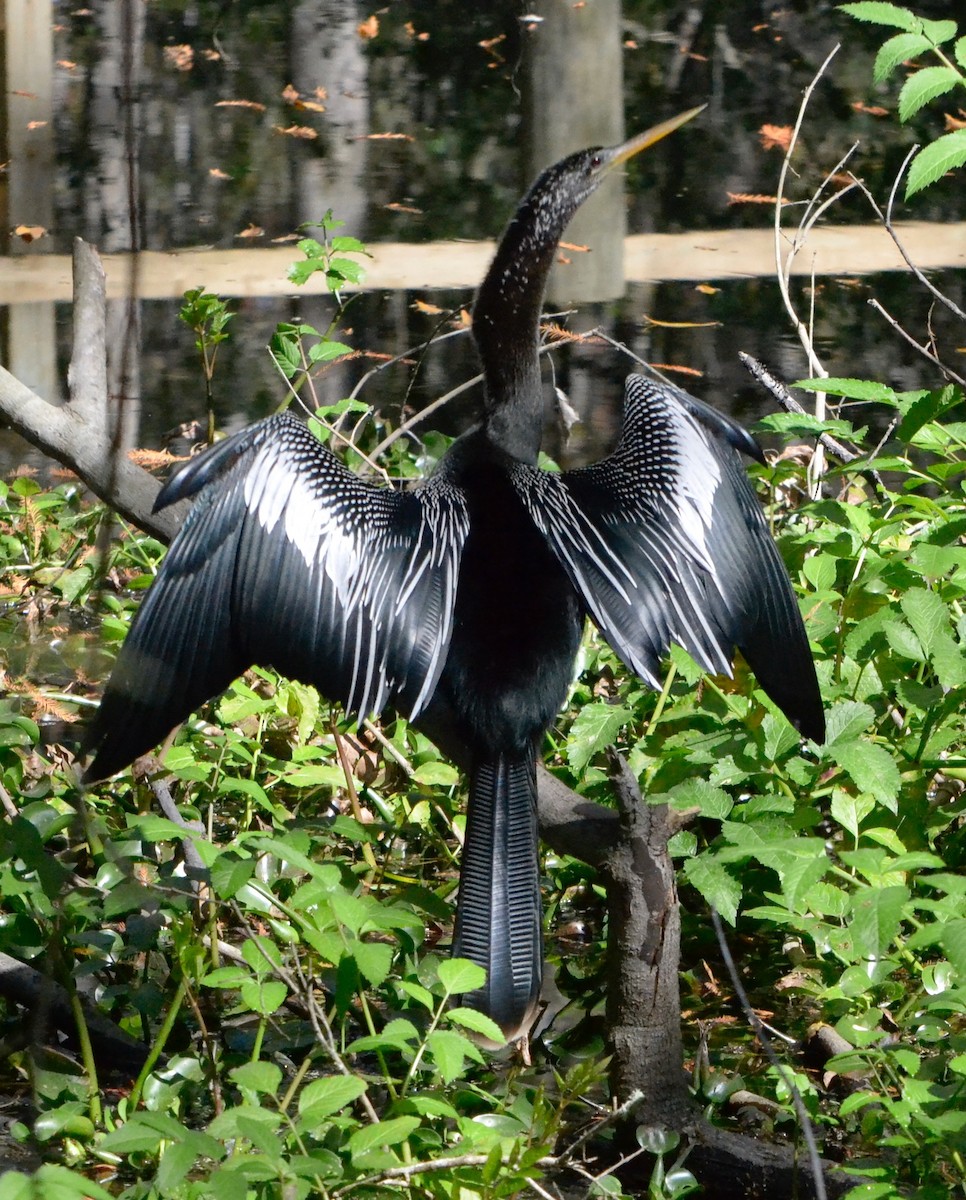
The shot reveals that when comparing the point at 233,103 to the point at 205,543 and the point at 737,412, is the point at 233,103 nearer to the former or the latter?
the point at 737,412

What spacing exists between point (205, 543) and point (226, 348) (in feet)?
11.9

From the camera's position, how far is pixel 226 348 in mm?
6086

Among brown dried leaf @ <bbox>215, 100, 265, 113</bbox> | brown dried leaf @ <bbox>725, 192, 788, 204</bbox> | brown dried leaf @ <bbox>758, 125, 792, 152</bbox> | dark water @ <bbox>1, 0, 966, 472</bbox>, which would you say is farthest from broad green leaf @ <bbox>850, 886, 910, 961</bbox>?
brown dried leaf @ <bbox>215, 100, 265, 113</bbox>

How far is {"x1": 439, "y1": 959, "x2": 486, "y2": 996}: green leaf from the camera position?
192 centimetres

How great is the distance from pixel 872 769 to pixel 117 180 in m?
6.05

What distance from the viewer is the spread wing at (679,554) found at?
2631mm

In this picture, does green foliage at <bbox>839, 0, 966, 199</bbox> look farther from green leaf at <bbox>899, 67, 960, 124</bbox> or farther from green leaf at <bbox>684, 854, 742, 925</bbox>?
green leaf at <bbox>684, 854, 742, 925</bbox>

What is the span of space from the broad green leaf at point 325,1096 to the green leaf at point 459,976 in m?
0.19

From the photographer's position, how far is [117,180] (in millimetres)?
7445

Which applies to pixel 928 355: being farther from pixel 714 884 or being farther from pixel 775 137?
pixel 775 137

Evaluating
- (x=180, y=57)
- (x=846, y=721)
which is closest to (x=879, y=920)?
(x=846, y=721)

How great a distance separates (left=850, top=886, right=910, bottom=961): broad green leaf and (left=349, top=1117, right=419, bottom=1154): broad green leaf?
1.90 feet

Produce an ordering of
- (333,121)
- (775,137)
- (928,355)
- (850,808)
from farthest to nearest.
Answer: (333,121)
(775,137)
(928,355)
(850,808)

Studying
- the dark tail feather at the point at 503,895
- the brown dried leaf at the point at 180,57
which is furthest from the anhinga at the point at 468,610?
the brown dried leaf at the point at 180,57
